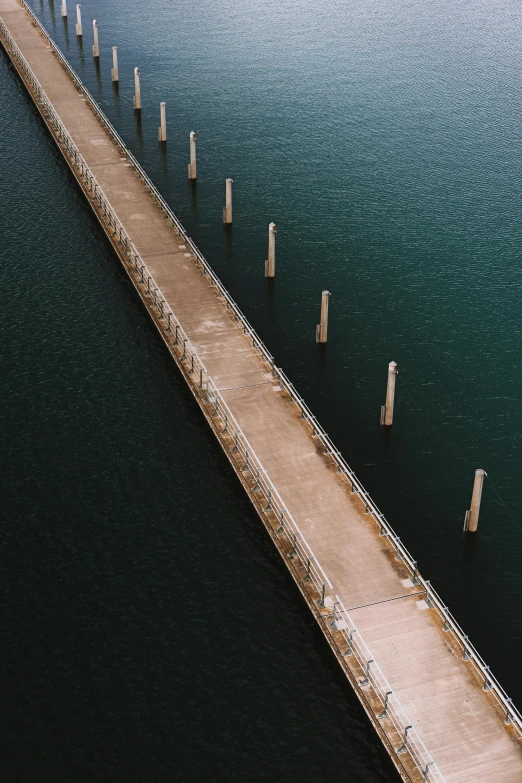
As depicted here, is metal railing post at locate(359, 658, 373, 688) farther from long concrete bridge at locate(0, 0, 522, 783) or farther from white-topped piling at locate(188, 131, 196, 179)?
white-topped piling at locate(188, 131, 196, 179)

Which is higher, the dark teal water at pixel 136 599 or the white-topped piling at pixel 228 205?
the white-topped piling at pixel 228 205

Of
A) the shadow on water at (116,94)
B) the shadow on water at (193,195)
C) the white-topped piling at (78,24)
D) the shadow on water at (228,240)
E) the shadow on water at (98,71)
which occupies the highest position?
the white-topped piling at (78,24)

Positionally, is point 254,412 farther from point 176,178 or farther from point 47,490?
point 176,178

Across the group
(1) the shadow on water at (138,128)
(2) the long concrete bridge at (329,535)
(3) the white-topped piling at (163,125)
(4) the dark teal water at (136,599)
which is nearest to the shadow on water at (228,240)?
(2) the long concrete bridge at (329,535)

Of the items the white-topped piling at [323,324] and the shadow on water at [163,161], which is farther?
the shadow on water at [163,161]

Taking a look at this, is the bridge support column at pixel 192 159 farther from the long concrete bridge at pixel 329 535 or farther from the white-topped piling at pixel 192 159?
the long concrete bridge at pixel 329 535

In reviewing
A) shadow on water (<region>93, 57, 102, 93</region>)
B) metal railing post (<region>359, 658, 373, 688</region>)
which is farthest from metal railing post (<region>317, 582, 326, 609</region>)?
shadow on water (<region>93, 57, 102, 93</region>)

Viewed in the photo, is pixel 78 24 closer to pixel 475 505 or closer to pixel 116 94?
pixel 116 94
